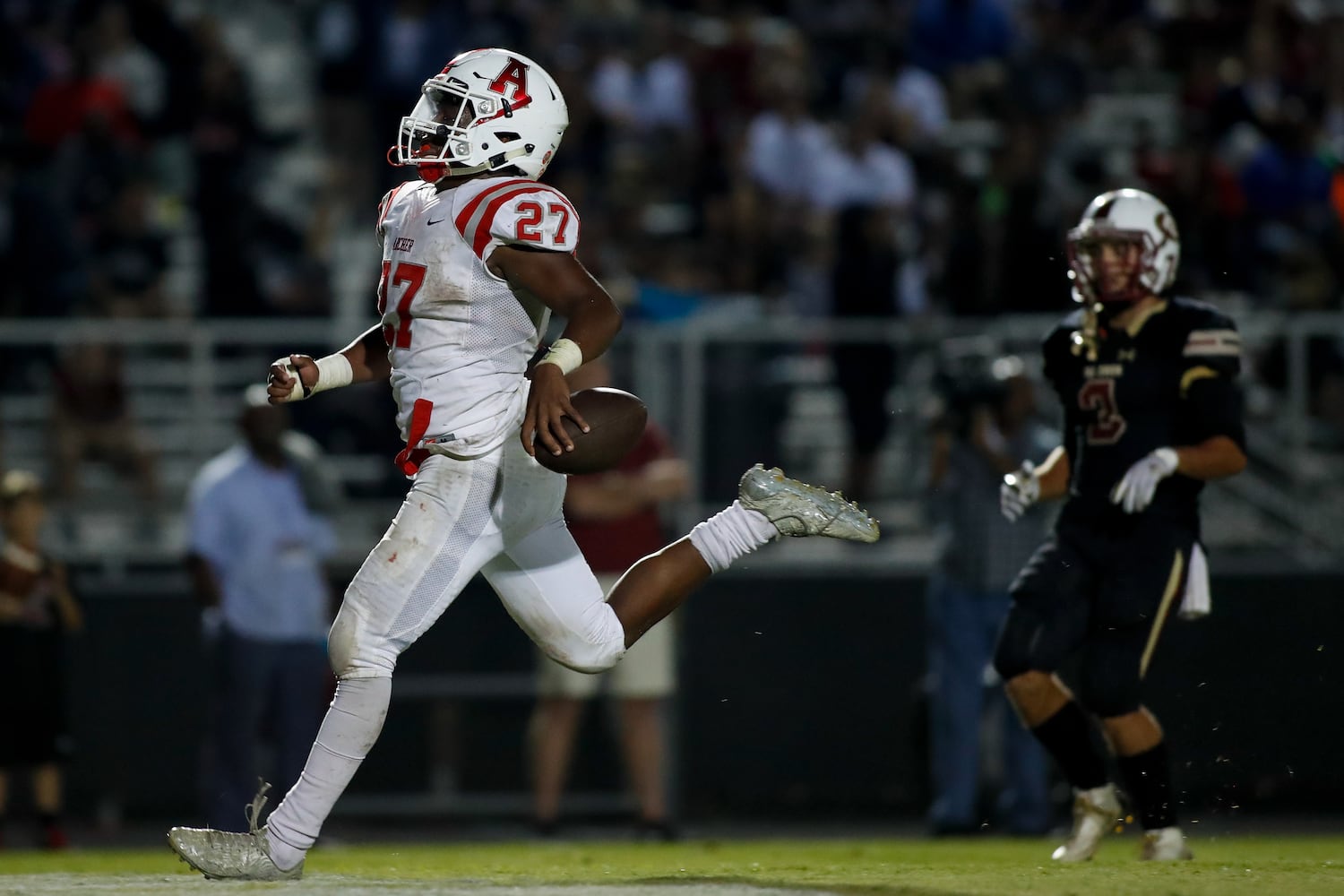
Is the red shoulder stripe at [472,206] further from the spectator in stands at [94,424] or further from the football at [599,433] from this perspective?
the spectator in stands at [94,424]

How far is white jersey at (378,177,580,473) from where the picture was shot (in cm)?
506

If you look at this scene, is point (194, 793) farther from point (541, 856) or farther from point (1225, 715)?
point (1225, 715)

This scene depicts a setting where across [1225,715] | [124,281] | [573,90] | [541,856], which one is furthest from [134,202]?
[1225,715]

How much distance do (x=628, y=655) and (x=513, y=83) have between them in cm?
403

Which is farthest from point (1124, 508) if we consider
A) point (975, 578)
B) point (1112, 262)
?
point (975, 578)

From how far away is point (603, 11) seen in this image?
512 inches

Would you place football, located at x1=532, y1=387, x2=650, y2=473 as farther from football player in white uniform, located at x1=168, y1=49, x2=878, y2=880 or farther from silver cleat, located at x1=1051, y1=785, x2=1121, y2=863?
silver cleat, located at x1=1051, y1=785, x2=1121, y2=863

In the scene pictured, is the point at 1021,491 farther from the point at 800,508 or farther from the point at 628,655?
the point at 628,655

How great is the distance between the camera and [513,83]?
5.25 metres

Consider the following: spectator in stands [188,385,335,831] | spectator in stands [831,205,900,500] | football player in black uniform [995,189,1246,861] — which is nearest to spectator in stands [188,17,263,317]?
spectator in stands [188,385,335,831]

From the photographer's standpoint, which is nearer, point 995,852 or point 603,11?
point 995,852

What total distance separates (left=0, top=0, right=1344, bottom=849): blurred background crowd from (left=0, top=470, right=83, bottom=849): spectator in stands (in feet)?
2.18

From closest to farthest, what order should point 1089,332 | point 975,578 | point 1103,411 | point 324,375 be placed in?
point 324,375
point 1103,411
point 1089,332
point 975,578

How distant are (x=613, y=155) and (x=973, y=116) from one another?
2.40 meters
